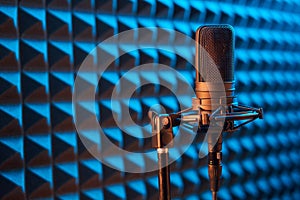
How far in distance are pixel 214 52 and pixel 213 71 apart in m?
0.04

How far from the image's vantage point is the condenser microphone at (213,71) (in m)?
0.96

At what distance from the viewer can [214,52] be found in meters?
0.96

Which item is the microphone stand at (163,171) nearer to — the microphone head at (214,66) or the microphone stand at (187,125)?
the microphone stand at (187,125)

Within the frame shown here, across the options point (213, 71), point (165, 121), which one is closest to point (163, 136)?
point (165, 121)

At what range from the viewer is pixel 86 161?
139 cm

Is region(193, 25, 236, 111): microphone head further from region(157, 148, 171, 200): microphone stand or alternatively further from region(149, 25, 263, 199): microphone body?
region(157, 148, 171, 200): microphone stand

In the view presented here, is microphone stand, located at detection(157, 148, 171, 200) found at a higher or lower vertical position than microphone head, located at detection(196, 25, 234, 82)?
lower

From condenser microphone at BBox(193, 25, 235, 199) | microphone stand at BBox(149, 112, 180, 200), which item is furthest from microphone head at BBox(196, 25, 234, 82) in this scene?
microphone stand at BBox(149, 112, 180, 200)

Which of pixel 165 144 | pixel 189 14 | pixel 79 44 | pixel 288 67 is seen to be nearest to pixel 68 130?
pixel 79 44

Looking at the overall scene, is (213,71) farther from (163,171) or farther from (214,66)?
(163,171)

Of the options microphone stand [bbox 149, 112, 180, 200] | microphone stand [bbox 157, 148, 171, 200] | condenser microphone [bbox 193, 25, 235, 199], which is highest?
condenser microphone [bbox 193, 25, 235, 199]

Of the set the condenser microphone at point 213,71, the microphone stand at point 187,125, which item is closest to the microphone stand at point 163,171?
the microphone stand at point 187,125

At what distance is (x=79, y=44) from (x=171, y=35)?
14.3 inches

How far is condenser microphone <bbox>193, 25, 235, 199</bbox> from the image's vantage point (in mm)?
959
